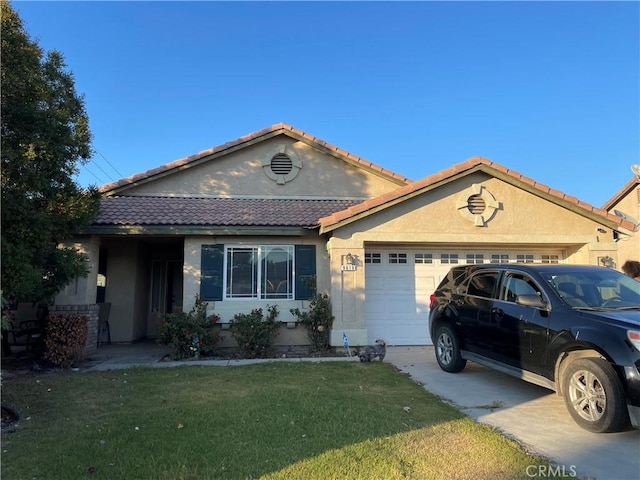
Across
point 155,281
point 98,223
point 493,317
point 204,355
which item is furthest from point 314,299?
point 155,281

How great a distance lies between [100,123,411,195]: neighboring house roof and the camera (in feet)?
41.0

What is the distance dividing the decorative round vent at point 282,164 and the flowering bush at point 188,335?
5031mm

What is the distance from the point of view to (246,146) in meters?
13.1

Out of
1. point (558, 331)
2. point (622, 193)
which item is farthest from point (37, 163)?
point (622, 193)

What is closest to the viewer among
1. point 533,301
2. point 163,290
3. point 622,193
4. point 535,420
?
point 535,420

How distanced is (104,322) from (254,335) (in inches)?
184

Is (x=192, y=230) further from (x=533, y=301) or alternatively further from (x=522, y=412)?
(x=522, y=412)

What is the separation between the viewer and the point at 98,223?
32.6 ft

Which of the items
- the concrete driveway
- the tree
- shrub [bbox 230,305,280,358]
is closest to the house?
shrub [bbox 230,305,280,358]

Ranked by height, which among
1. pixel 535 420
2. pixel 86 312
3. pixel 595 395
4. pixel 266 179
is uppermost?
pixel 266 179

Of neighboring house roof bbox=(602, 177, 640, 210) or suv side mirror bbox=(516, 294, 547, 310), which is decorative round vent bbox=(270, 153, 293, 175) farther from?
neighboring house roof bbox=(602, 177, 640, 210)

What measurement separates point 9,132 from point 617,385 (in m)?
8.64

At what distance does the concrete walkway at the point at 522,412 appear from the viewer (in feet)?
13.3

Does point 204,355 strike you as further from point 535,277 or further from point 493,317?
point 535,277
